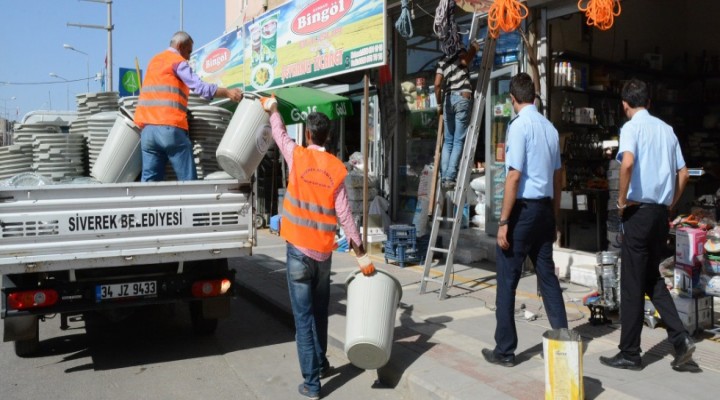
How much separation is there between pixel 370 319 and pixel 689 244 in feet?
9.28

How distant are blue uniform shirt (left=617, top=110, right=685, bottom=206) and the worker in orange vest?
11.6 feet

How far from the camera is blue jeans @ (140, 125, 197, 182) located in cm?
587

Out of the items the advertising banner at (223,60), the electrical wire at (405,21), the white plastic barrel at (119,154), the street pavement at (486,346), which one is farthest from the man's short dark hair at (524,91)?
the advertising banner at (223,60)

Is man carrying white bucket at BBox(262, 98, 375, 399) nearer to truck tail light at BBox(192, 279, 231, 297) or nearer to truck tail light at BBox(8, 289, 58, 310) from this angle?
truck tail light at BBox(192, 279, 231, 297)

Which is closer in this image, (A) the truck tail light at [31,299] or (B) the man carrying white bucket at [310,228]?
(B) the man carrying white bucket at [310,228]

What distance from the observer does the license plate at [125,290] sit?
5.24 meters

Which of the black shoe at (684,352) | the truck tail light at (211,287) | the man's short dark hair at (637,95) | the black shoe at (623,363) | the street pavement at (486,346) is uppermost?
the man's short dark hair at (637,95)

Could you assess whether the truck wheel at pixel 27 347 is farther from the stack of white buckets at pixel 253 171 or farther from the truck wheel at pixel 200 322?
the stack of white buckets at pixel 253 171

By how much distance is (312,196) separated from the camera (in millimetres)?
4539

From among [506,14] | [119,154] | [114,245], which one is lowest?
[114,245]

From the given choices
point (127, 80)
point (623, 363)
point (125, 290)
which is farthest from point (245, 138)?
point (127, 80)

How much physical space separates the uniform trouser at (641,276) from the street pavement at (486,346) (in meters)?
0.29

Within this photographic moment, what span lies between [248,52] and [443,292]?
851cm

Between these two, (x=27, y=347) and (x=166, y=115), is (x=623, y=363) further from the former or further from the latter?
(x=27, y=347)
